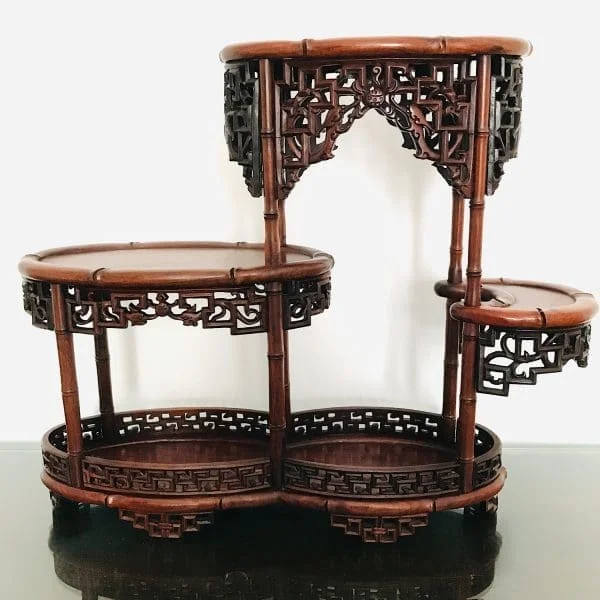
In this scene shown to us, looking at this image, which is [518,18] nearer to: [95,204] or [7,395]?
[95,204]

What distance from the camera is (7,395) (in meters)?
2.87

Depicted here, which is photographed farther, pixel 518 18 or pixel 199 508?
pixel 518 18

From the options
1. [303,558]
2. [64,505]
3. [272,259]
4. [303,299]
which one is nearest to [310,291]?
[303,299]

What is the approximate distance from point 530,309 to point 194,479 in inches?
37.9

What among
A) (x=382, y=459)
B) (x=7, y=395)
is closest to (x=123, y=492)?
(x=382, y=459)

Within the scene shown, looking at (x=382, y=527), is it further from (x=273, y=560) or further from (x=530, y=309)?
(x=530, y=309)

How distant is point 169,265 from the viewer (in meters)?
2.09

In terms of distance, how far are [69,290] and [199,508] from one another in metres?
0.68

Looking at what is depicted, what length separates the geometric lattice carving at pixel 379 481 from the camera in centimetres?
201

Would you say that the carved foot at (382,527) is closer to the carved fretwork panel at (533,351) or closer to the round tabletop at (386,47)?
the carved fretwork panel at (533,351)

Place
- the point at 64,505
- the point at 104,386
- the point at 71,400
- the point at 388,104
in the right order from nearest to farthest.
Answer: the point at 388,104 < the point at 71,400 < the point at 64,505 < the point at 104,386

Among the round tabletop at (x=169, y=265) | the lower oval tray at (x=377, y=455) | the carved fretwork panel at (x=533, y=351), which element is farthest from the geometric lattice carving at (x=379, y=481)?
the round tabletop at (x=169, y=265)

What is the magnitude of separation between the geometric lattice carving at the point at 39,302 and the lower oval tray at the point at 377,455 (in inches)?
29.0

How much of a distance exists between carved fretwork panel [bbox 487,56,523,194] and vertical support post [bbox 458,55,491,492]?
0.04 meters
